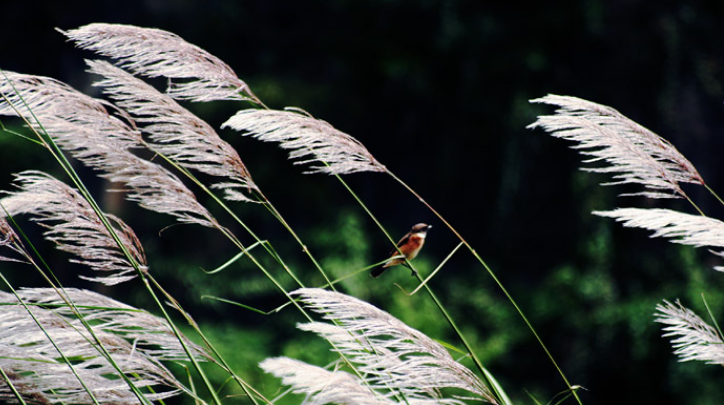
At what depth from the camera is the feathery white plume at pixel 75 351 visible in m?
1.01

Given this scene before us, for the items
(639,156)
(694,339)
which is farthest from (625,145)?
(694,339)

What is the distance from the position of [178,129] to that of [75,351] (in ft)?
1.28

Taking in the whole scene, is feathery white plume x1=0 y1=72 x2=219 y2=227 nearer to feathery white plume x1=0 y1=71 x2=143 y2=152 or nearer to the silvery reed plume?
feathery white plume x1=0 y1=71 x2=143 y2=152

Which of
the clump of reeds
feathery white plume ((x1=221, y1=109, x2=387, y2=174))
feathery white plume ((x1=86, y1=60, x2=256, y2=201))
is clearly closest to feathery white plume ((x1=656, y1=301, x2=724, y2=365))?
the clump of reeds

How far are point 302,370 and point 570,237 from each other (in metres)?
5.08

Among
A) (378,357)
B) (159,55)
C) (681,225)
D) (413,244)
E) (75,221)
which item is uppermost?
(159,55)

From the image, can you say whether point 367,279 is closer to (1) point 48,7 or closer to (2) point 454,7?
(2) point 454,7

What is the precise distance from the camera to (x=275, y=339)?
5992mm

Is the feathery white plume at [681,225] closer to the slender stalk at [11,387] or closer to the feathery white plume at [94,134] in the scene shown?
the feathery white plume at [94,134]

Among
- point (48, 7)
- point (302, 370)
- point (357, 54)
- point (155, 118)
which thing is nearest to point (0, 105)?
point (155, 118)

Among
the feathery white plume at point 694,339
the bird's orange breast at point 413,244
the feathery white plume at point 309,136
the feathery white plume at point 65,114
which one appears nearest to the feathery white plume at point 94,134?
the feathery white plume at point 65,114

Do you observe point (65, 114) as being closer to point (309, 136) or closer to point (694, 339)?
point (309, 136)

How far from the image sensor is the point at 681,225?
993mm

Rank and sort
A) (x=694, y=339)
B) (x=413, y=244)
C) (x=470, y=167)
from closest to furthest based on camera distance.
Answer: (x=694, y=339), (x=413, y=244), (x=470, y=167)
